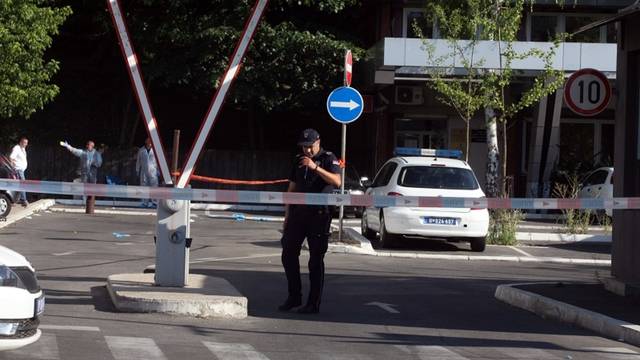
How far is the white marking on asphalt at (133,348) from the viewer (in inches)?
299

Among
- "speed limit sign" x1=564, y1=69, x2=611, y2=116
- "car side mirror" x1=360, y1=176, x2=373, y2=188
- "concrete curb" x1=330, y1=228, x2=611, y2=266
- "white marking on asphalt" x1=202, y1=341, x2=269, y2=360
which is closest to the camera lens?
"white marking on asphalt" x1=202, y1=341, x2=269, y2=360

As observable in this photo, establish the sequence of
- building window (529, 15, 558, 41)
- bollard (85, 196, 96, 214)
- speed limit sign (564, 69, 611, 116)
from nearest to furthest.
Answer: speed limit sign (564, 69, 611, 116), bollard (85, 196, 96, 214), building window (529, 15, 558, 41)

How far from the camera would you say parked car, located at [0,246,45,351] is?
6234 millimetres

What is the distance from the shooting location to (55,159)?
109 feet

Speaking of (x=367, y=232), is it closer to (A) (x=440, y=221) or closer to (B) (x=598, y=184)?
(A) (x=440, y=221)

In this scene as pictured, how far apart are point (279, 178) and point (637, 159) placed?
22382 millimetres

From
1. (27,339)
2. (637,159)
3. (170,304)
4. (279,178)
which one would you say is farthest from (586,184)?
(27,339)

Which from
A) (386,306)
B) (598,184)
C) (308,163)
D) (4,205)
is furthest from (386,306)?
(598,184)

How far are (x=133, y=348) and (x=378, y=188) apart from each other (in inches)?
429

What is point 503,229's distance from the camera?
19453mm

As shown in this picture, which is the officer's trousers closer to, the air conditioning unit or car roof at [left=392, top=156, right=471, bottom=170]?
car roof at [left=392, top=156, right=471, bottom=170]

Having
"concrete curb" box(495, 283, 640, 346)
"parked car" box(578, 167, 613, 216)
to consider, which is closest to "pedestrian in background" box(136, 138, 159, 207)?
"parked car" box(578, 167, 613, 216)

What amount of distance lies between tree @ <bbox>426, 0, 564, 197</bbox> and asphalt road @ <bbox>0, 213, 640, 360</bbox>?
6539 mm

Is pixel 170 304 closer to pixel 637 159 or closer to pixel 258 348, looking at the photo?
pixel 258 348
